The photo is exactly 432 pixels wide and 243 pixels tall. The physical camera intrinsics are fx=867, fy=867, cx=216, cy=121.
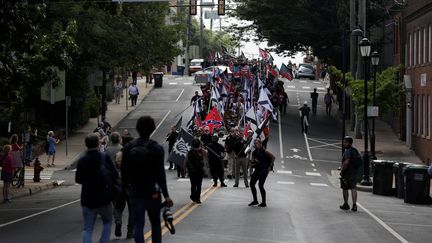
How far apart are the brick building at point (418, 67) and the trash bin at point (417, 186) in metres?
14.2

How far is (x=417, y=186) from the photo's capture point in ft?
82.1

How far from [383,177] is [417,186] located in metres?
3.19

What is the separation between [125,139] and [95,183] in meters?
4.08

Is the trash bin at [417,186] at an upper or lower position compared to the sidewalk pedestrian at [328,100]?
lower

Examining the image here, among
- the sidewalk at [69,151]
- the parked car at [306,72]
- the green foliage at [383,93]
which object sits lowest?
the sidewalk at [69,151]

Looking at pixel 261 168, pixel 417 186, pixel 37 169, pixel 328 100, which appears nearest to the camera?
pixel 261 168

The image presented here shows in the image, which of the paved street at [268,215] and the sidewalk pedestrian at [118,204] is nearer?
the sidewalk pedestrian at [118,204]

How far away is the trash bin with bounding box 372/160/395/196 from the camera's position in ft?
91.7

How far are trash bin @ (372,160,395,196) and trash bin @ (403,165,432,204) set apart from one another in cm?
268

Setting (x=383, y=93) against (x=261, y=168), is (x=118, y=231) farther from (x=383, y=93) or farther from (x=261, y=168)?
(x=383, y=93)

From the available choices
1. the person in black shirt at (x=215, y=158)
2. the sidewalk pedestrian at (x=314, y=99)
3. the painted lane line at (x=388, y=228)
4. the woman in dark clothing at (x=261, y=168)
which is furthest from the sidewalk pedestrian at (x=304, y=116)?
the woman in dark clothing at (x=261, y=168)

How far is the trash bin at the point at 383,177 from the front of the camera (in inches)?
1101

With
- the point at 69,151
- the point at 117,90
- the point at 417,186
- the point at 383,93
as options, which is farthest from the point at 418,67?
the point at 117,90

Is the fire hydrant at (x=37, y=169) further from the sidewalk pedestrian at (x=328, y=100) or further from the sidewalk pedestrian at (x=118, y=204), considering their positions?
the sidewalk pedestrian at (x=328, y=100)
